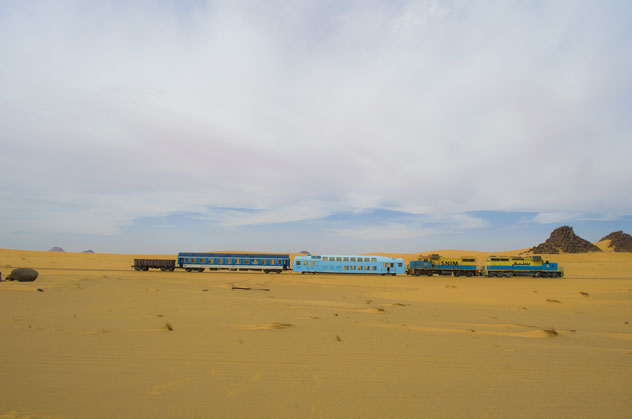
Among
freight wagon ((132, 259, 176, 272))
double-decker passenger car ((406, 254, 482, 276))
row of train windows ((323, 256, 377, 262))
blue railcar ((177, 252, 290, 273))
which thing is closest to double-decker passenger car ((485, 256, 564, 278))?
double-decker passenger car ((406, 254, 482, 276))

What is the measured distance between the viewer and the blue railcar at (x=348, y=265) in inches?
1976

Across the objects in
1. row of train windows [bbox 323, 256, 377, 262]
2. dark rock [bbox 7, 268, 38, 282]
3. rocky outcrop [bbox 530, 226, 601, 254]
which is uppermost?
rocky outcrop [bbox 530, 226, 601, 254]

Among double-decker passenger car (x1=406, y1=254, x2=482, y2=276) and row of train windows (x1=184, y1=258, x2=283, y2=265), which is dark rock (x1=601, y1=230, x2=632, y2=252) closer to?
double-decker passenger car (x1=406, y1=254, x2=482, y2=276)

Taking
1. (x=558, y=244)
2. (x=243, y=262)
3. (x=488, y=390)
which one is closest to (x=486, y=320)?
(x=488, y=390)

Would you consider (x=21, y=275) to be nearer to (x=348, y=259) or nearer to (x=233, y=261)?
(x=233, y=261)

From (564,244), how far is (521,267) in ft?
180

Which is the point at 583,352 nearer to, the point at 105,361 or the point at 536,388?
the point at 536,388

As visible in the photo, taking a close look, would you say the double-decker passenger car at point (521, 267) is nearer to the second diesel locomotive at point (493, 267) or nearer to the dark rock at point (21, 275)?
the second diesel locomotive at point (493, 267)

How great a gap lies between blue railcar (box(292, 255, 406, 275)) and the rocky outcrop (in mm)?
61583

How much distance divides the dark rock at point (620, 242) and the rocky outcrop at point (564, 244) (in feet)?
28.9

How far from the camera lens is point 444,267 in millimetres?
49938

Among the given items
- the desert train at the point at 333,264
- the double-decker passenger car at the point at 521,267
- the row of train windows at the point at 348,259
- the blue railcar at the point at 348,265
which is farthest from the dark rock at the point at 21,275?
the double-decker passenger car at the point at 521,267

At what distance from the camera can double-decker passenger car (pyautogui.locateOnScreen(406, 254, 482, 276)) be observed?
1953 inches

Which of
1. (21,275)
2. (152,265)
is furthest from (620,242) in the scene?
(21,275)
